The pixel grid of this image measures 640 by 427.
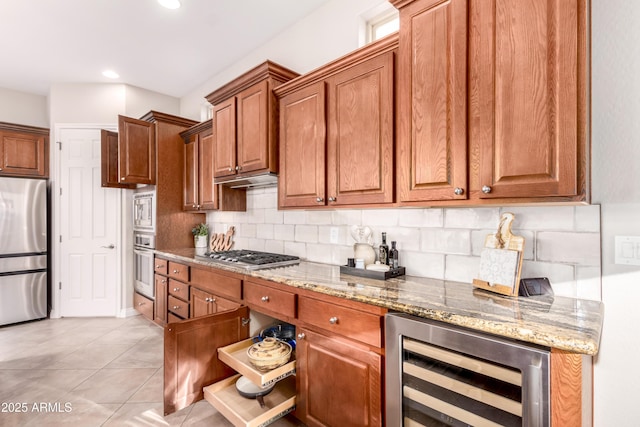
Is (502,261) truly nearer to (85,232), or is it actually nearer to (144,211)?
(144,211)

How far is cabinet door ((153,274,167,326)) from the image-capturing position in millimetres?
3256

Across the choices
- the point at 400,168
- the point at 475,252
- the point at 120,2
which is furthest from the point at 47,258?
the point at 475,252

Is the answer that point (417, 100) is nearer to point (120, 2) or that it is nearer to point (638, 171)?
point (638, 171)

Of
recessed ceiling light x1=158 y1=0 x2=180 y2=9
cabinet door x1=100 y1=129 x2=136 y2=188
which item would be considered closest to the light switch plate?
recessed ceiling light x1=158 y1=0 x2=180 y2=9

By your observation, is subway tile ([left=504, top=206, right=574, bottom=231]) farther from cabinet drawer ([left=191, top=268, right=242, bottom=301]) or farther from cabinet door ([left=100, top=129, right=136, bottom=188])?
cabinet door ([left=100, top=129, right=136, bottom=188])

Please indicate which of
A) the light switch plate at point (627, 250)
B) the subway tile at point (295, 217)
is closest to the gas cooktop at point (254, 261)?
the subway tile at point (295, 217)

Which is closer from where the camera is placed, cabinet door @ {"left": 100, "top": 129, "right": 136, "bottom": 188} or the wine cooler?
the wine cooler

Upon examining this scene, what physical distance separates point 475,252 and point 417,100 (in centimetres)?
86

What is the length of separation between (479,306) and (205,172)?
2.96m

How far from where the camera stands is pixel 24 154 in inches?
153

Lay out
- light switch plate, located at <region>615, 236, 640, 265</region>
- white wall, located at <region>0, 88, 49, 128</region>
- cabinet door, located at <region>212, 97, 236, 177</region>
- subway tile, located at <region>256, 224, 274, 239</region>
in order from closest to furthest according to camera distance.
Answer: light switch plate, located at <region>615, 236, 640, 265</region>
cabinet door, located at <region>212, 97, 236, 177</region>
subway tile, located at <region>256, 224, 274, 239</region>
white wall, located at <region>0, 88, 49, 128</region>

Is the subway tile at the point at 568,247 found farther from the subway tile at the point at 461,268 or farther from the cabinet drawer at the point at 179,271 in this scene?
the cabinet drawer at the point at 179,271

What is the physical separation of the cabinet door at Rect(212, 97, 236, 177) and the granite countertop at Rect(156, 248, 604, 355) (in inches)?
49.2

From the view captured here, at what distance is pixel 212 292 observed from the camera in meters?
2.51
